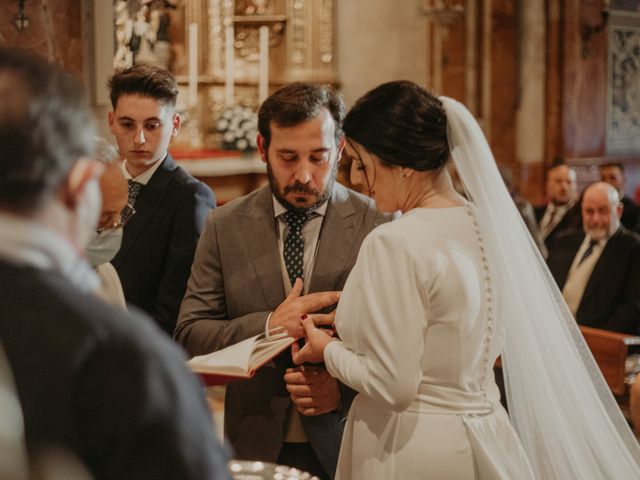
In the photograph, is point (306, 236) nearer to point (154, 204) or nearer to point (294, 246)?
point (294, 246)

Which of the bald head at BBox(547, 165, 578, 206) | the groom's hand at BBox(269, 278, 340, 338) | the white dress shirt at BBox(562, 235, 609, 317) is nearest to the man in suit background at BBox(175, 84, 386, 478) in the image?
the groom's hand at BBox(269, 278, 340, 338)

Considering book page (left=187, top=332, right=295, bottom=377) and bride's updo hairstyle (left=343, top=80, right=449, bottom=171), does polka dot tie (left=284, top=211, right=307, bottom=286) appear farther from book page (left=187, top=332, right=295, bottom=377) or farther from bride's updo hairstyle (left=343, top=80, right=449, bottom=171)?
bride's updo hairstyle (left=343, top=80, right=449, bottom=171)

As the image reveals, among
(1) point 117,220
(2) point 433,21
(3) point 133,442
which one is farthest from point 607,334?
(2) point 433,21

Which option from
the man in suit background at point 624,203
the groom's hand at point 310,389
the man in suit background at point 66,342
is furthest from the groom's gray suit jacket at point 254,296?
the man in suit background at point 624,203

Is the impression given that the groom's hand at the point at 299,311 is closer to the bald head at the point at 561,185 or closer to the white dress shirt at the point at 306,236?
the white dress shirt at the point at 306,236

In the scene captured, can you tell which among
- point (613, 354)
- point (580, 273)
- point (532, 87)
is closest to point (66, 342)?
point (613, 354)

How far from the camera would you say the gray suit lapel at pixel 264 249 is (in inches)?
112

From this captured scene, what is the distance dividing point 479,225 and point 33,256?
1.54 metres

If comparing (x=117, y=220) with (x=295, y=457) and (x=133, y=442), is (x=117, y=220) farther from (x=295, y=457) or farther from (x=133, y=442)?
(x=133, y=442)

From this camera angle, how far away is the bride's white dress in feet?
7.55

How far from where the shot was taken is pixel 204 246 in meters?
2.91

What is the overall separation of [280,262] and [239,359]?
1.74 feet

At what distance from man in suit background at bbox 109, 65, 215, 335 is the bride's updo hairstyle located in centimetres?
97

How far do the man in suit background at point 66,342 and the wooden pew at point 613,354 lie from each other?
4.10 m
